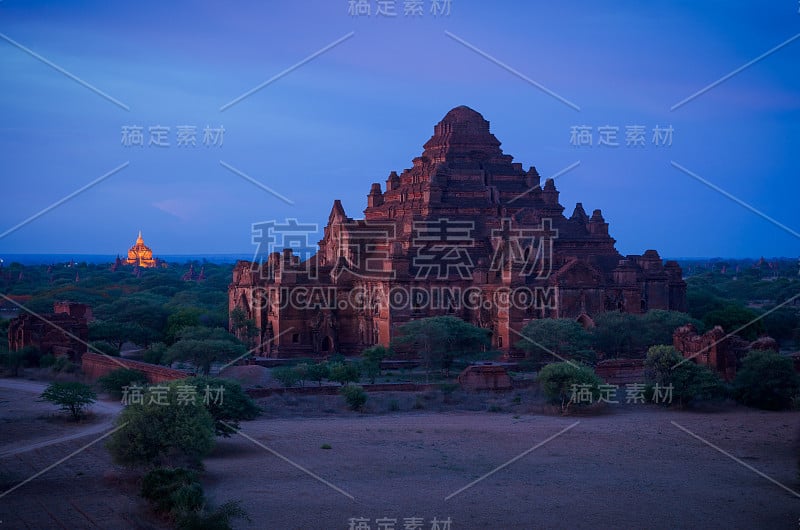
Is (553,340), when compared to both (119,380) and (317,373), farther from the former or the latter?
(119,380)

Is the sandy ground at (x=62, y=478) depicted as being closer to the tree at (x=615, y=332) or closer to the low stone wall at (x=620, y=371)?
the low stone wall at (x=620, y=371)

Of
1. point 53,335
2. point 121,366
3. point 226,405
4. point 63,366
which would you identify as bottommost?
point 226,405

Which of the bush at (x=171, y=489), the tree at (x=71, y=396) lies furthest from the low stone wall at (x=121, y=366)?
the bush at (x=171, y=489)

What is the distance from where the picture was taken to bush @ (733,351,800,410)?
120 feet

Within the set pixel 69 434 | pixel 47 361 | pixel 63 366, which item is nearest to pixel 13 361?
pixel 47 361

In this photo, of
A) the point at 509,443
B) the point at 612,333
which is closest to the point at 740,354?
the point at 612,333

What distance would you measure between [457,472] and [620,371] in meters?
18.5

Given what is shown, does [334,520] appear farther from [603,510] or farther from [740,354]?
[740,354]

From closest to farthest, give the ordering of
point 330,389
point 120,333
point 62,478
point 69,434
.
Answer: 1. point 62,478
2. point 69,434
3. point 330,389
4. point 120,333

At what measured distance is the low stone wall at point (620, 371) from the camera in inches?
1674

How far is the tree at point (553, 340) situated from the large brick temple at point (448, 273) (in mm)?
3610

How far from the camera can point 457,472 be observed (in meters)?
26.5

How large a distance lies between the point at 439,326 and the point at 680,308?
68.0ft

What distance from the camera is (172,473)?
2312 cm
